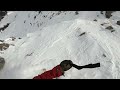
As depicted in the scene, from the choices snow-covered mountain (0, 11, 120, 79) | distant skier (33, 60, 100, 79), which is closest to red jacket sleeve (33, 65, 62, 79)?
distant skier (33, 60, 100, 79)

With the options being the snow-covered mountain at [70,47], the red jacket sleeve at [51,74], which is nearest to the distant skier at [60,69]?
the red jacket sleeve at [51,74]

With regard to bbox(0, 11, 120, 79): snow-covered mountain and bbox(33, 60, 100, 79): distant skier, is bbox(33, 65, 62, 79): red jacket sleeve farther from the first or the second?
bbox(0, 11, 120, 79): snow-covered mountain

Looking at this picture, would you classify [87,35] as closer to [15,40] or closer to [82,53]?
[82,53]

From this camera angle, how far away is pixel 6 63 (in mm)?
12672

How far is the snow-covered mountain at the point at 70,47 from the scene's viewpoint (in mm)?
10867

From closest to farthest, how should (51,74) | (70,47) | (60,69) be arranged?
(51,74) < (60,69) < (70,47)

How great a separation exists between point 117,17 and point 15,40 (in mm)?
7310

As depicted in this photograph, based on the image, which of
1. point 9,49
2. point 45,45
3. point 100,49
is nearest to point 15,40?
point 9,49

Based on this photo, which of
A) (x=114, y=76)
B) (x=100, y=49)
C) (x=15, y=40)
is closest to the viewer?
(x=114, y=76)

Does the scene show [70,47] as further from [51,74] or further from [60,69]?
[51,74]

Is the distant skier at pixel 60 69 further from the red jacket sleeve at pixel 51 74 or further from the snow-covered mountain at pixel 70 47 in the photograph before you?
the snow-covered mountain at pixel 70 47

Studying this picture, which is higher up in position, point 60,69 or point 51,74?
point 60,69

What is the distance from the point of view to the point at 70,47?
41.3 ft

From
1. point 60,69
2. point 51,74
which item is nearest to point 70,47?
point 60,69
